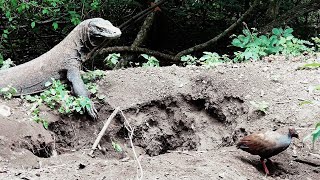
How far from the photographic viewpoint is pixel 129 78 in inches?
227

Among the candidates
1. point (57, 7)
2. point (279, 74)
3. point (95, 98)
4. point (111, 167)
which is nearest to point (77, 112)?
point (95, 98)

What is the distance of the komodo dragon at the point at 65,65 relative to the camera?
5.32m

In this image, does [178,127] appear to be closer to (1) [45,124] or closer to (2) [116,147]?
(2) [116,147]

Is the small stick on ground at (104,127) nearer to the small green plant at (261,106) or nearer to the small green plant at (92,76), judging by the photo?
the small green plant at (92,76)

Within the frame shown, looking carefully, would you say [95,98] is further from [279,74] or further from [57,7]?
[57,7]

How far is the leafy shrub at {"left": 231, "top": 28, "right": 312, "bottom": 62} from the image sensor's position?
6707 mm

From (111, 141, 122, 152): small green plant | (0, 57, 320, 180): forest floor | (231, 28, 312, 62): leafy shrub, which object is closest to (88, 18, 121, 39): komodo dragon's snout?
(0, 57, 320, 180): forest floor

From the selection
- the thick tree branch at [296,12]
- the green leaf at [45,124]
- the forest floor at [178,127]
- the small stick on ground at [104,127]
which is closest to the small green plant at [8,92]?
the forest floor at [178,127]

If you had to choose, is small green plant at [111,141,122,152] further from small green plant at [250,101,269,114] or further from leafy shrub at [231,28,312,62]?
leafy shrub at [231,28,312,62]

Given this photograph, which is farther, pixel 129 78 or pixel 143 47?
pixel 143 47

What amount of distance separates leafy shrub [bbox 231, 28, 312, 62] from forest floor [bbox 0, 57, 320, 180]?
701 millimetres

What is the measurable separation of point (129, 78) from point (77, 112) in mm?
997

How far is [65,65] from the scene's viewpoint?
5477 millimetres

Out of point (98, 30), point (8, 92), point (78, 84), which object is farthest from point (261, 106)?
point (8, 92)
